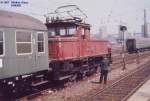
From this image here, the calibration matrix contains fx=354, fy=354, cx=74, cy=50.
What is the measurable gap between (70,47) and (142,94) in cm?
451

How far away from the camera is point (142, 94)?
15625mm

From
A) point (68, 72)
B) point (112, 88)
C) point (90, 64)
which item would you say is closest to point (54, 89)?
point (68, 72)

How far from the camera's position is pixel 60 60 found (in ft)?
55.5

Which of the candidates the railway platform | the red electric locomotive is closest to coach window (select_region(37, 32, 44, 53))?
the red electric locomotive

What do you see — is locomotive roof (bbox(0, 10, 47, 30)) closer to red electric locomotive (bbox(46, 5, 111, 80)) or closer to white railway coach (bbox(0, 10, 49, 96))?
white railway coach (bbox(0, 10, 49, 96))

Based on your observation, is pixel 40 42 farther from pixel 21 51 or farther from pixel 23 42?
pixel 21 51

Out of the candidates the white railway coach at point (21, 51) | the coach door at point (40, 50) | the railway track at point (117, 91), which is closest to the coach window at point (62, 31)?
the white railway coach at point (21, 51)

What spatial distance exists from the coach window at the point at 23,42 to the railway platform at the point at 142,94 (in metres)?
4.60

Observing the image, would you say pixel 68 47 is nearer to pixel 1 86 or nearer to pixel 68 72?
pixel 68 72

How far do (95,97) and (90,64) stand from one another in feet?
25.6

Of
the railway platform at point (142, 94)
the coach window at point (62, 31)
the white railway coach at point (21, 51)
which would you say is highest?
the coach window at point (62, 31)

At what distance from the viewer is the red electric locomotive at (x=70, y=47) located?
661 inches

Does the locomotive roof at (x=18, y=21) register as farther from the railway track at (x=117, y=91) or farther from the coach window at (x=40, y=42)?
the railway track at (x=117, y=91)

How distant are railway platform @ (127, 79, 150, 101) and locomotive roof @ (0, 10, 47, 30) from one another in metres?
4.94
